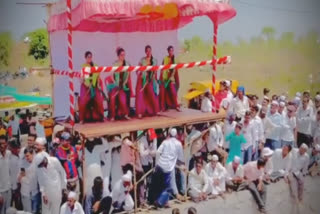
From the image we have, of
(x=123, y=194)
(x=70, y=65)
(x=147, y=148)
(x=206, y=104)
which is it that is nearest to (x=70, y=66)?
(x=70, y=65)

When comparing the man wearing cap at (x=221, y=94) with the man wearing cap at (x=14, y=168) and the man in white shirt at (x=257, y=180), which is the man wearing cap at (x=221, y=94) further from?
the man wearing cap at (x=14, y=168)

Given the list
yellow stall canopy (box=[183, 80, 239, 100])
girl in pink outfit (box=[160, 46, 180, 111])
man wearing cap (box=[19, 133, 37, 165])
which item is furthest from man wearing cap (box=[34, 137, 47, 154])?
yellow stall canopy (box=[183, 80, 239, 100])

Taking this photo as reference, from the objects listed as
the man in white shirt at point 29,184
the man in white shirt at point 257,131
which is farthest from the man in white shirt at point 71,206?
the man in white shirt at point 257,131

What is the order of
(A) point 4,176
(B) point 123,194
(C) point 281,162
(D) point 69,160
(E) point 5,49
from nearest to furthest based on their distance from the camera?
(E) point 5,49 → (A) point 4,176 → (D) point 69,160 → (B) point 123,194 → (C) point 281,162

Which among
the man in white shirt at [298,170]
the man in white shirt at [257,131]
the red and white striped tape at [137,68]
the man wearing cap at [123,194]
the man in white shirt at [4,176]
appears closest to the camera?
the man in white shirt at [4,176]

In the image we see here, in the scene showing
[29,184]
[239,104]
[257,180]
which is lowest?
[257,180]

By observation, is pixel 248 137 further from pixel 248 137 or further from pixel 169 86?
pixel 169 86

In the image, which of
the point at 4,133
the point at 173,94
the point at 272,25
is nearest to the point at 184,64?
the point at 173,94
